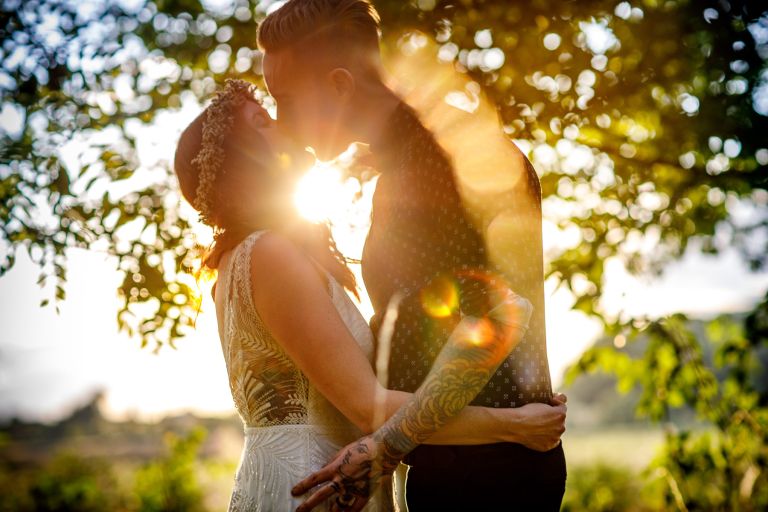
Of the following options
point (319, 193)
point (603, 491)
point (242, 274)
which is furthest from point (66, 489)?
point (242, 274)

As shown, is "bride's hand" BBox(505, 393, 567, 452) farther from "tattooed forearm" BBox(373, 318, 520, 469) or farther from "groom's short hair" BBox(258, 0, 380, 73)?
"groom's short hair" BBox(258, 0, 380, 73)

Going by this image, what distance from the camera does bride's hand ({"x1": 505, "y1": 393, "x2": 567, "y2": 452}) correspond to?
192 centimetres

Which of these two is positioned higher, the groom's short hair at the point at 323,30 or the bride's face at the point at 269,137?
the groom's short hair at the point at 323,30

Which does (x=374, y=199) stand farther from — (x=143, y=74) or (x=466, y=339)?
(x=143, y=74)

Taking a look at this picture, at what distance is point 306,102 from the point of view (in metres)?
2.30

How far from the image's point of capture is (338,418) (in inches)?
88.2

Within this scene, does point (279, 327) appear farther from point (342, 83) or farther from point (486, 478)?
point (342, 83)

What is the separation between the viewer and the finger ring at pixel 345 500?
199 centimetres

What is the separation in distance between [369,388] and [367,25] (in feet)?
4.13

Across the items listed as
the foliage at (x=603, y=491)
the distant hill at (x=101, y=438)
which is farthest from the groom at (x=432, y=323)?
the distant hill at (x=101, y=438)

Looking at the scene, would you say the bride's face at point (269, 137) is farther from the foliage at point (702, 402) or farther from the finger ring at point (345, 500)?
the foliage at point (702, 402)

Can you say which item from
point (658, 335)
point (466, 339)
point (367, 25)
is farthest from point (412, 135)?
point (658, 335)

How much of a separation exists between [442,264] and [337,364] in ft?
1.44

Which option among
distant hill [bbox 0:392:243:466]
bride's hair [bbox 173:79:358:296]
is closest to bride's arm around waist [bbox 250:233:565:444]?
bride's hair [bbox 173:79:358:296]
